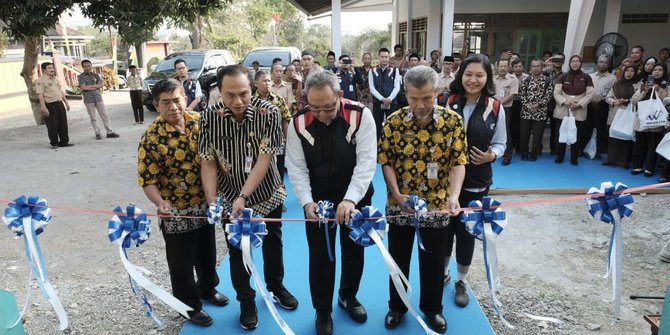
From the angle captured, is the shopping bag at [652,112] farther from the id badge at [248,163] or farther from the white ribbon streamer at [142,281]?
the white ribbon streamer at [142,281]

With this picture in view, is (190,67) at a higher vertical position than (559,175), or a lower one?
higher

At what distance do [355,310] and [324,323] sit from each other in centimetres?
25

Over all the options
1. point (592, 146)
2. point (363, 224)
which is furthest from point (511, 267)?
point (592, 146)

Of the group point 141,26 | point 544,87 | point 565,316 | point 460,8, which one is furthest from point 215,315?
point 460,8

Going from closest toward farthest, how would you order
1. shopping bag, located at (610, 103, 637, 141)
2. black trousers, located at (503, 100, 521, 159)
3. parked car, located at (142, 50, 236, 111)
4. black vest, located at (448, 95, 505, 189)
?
black vest, located at (448, 95, 505, 189)
shopping bag, located at (610, 103, 637, 141)
black trousers, located at (503, 100, 521, 159)
parked car, located at (142, 50, 236, 111)

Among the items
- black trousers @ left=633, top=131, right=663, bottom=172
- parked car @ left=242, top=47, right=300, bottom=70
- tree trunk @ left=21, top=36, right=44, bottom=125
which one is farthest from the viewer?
parked car @ left=242, top=47, right=300, bottom=70

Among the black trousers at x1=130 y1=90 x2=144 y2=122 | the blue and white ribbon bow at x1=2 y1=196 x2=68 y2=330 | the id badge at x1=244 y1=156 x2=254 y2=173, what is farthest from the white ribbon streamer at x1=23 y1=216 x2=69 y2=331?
the black trousers at x1=130 y1=90 x2=144 y2=122

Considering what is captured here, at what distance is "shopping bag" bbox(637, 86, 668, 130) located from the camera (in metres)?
5.62

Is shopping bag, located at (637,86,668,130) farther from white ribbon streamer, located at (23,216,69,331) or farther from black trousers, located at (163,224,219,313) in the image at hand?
white ribbon streamer, located at (23,216,69,331)

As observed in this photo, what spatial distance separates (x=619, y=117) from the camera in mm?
6289

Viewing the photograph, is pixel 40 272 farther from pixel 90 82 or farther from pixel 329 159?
pixel 90 82

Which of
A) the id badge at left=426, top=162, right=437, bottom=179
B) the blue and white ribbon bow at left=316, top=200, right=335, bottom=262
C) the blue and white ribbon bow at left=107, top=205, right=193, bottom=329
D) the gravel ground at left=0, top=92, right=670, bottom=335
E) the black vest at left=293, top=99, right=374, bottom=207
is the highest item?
the black vest at left=293, top=99, right=374, bottom=207

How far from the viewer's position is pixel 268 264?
304 centimetres

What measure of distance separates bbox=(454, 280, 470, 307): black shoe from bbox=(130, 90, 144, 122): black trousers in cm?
966
